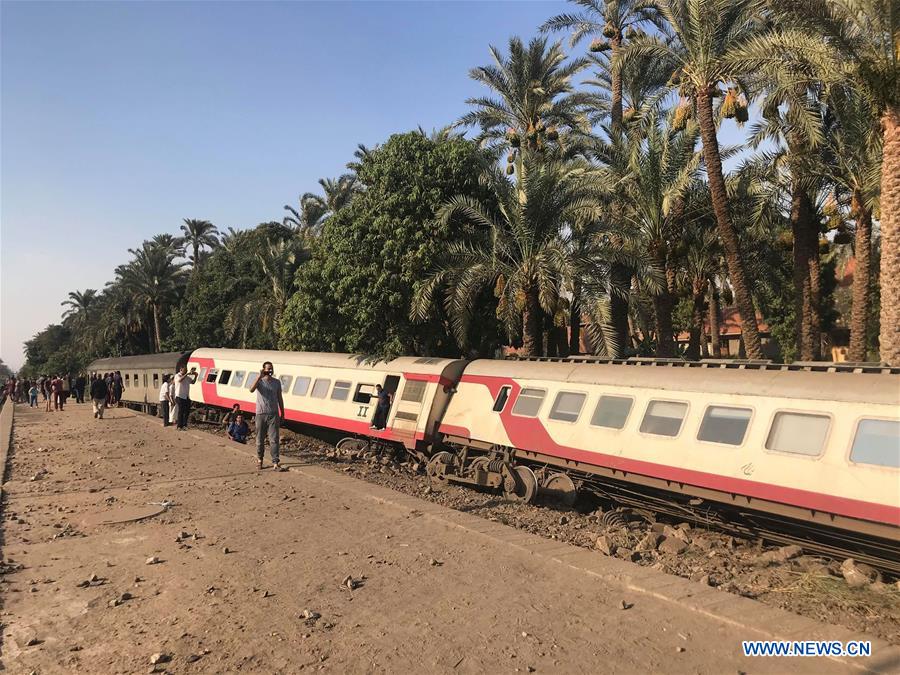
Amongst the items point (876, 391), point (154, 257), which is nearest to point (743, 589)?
point (876, 391)

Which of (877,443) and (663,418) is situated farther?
(663,418)

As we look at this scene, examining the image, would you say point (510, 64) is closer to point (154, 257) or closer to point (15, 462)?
point (15, 462)

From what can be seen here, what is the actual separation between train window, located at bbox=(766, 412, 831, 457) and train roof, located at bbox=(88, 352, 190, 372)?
25543mm

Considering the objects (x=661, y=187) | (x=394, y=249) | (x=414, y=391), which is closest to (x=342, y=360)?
(x=394, y=249)

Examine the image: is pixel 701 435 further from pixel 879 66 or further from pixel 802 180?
pixel 802 180

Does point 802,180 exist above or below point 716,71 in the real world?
below

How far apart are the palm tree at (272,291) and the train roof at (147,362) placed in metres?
5.20

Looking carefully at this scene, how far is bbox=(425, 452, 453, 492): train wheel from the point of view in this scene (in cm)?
1431

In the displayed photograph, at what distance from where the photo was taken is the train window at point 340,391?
1844 cm

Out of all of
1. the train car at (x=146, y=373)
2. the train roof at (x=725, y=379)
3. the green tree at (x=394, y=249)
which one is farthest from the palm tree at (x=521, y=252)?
the train car at (x=146, y=373)

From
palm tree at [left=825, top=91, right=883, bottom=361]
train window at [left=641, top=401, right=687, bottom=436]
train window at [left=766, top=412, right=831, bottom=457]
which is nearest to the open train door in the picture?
train window at [left=641, top=401, right=687, bottom=436]

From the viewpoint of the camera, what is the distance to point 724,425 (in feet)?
31.6

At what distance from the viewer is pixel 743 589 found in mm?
6930

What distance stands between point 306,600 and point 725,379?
688 cm
